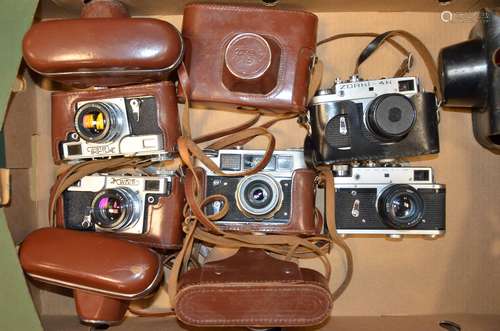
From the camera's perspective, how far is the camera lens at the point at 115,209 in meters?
1.56

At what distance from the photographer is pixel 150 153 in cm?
156

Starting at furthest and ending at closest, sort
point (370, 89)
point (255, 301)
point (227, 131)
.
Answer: point (227, 131) → point (370, 89) → point (255, 301)

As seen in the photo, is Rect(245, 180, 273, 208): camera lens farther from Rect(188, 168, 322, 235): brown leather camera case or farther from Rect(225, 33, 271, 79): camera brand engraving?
Rect(225, 33, 271, 79): camera brand engraving

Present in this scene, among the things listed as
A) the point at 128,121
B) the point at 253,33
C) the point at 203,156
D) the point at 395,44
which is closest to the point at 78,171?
the point at 128,121

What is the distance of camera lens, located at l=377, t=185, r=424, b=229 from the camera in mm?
1532

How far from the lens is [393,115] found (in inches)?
56.1

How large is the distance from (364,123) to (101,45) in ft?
2.47

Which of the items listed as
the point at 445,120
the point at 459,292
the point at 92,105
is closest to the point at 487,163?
the point at 445,120

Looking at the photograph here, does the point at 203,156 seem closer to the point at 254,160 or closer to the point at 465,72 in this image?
the point at 254,160

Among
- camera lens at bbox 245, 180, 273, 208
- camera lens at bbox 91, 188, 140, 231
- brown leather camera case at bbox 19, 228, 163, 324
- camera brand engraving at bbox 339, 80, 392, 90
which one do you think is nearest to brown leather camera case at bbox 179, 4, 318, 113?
camera brand engraving at bbox 339, 80, 392, 90

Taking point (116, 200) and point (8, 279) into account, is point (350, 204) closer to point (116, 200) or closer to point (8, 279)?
point (116, 200)

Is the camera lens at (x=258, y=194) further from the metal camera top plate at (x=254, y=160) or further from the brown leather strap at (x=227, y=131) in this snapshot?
the brown leather strap at (x=227, y=131)

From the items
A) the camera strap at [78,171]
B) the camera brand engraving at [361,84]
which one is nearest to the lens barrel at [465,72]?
the camera brand engraving at [361,84]

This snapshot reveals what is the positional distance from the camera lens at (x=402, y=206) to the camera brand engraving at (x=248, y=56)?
517 mm
